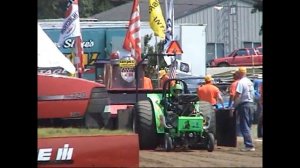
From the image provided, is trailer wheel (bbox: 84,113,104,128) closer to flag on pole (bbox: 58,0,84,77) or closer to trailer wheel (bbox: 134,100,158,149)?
trailer wheel (bbox: 134,100,158,149)

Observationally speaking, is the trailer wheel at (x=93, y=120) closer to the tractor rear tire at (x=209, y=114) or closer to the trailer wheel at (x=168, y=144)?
the trailer wheel at (x=168, y=144)

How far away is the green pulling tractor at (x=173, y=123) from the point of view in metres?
13.1

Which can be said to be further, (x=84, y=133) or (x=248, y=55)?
(x=248, y=55)

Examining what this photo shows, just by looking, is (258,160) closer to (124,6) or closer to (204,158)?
(204,158)

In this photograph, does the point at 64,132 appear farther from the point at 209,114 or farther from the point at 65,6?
the point at 65,6

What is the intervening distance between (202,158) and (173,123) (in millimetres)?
1475

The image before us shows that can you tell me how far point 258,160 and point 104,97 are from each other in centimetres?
291

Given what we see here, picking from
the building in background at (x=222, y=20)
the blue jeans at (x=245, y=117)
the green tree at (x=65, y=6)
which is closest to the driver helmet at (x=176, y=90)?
the blue jeans at (x=245, y=117)

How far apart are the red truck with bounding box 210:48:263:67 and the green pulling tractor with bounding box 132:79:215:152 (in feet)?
83.3

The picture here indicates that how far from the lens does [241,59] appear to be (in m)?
40.6

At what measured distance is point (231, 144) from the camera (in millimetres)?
14000

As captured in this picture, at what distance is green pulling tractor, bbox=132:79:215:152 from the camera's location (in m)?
13.1
